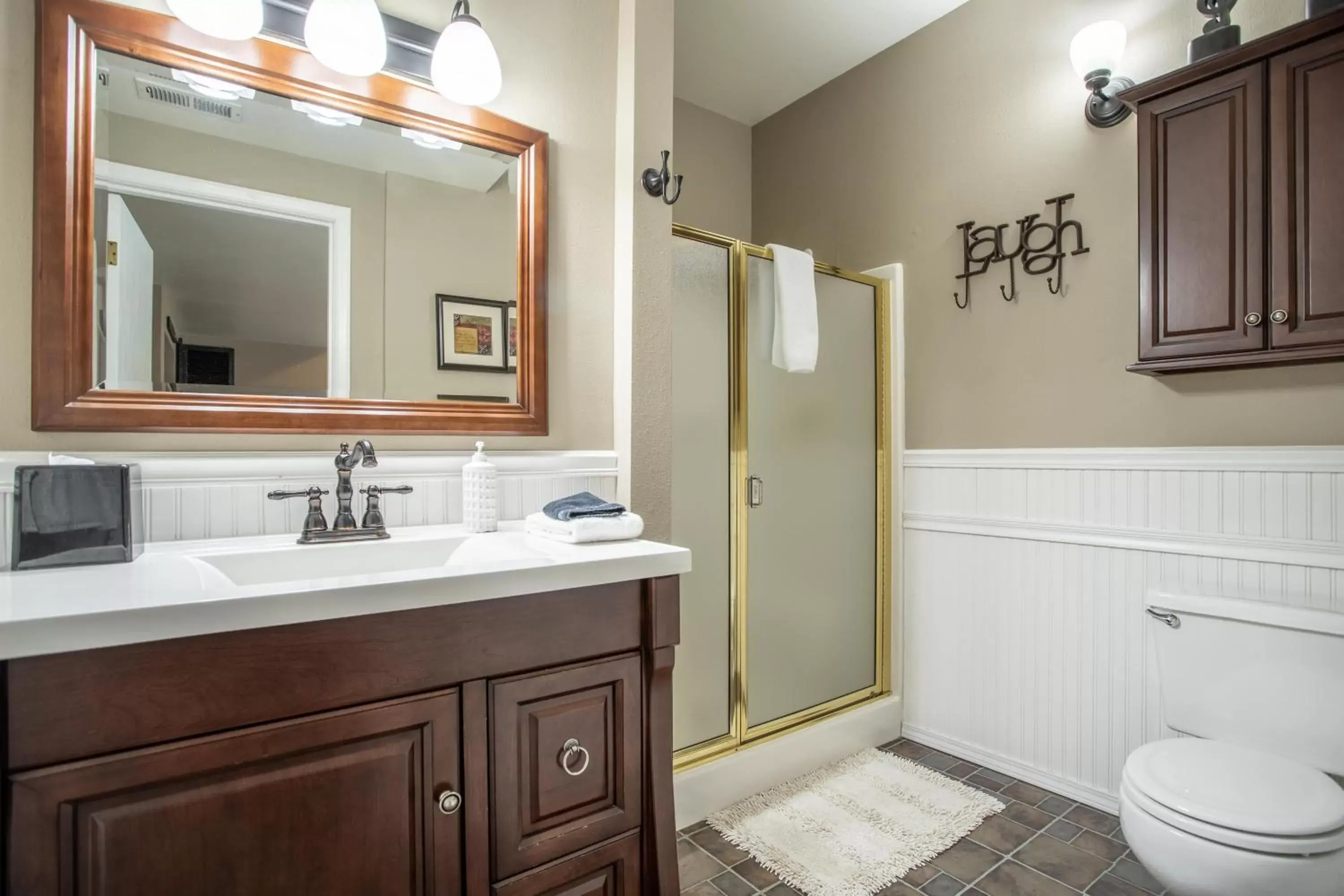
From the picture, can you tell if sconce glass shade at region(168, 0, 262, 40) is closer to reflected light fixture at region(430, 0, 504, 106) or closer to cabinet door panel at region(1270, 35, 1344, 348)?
reflected light fixture at region(430, 0, 504, 106)

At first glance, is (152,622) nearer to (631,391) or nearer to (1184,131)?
(631,391)

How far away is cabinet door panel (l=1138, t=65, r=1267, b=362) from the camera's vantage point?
1608 mm

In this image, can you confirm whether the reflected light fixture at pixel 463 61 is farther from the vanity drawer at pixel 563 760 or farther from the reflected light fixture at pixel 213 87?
the vanity drawer at pixel 563 760

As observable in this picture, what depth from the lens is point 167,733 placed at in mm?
778

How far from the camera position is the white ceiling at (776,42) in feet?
7.91

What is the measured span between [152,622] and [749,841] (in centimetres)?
163

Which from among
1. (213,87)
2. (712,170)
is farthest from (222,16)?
(712,170)

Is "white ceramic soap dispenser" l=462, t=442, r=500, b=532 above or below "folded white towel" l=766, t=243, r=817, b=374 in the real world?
below

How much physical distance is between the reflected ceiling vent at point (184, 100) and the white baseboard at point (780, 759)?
1.95m

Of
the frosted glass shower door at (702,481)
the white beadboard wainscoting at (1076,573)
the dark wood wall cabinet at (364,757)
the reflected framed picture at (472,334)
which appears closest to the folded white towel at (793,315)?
the frosted glass shower door at (702,481)

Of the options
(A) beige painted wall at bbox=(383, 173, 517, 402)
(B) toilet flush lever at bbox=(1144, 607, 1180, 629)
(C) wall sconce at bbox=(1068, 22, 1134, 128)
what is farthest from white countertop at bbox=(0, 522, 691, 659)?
(C) wall sconce at bbox=(1068, 22, 1134, 128)

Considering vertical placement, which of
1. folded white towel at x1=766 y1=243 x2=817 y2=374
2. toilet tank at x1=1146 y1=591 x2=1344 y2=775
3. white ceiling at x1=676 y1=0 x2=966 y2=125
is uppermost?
white ceiling at x1=676 y1=0 x2=966 y2=125

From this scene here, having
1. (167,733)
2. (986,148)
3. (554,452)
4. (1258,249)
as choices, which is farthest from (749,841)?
(986,148)

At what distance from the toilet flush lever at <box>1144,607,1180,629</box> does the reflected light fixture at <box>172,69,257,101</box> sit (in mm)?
2431
